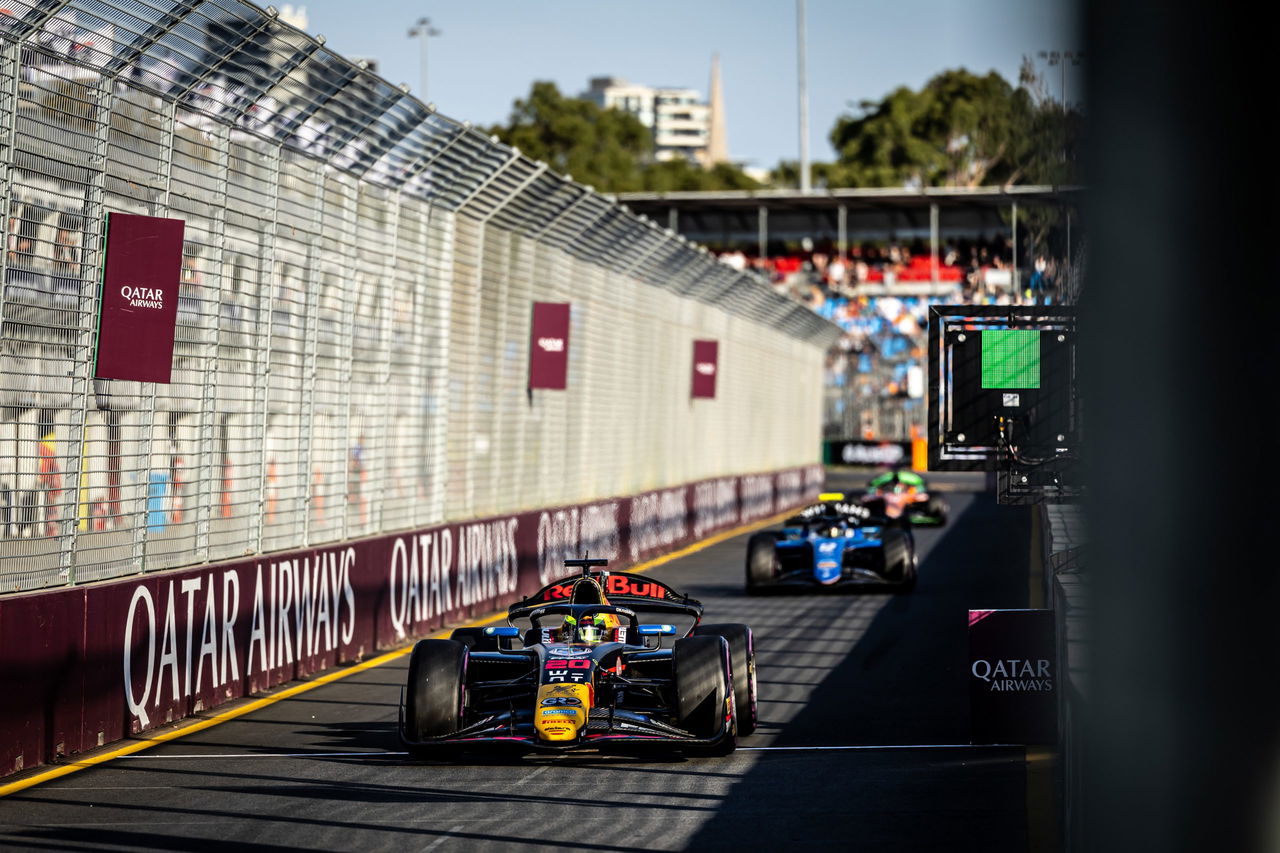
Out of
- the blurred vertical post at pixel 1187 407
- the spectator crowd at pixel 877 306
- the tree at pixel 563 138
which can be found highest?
the tree at pixel 563 138

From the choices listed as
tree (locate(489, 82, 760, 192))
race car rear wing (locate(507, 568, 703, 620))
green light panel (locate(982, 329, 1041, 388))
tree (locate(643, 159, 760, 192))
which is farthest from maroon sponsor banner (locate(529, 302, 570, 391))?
tree (locate(643, 159, 760, 192))

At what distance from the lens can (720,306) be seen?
33406 mm

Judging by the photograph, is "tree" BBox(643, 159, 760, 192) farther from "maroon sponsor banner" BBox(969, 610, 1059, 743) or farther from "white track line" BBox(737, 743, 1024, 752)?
"maroon sponsor banner" BBox(969, 610, 1059, 743)

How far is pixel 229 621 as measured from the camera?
38.2ft

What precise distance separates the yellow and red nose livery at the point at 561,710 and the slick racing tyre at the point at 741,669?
104 cm

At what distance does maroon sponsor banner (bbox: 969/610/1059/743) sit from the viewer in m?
9.12

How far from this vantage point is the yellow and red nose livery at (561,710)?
27.9 feet

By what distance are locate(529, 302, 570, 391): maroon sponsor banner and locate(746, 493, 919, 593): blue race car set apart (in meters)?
3.08

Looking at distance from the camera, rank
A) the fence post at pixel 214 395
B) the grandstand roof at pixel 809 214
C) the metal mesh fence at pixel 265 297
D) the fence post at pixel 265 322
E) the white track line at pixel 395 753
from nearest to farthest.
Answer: the white track line at pixel 395 753, the metal mesh fence at pixel 265 297, the fence post at pixel 214 395, the fence post at pixel 265 322, the grandstand roof at pixel 809 214

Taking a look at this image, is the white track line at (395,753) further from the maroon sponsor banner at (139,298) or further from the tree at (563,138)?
the tree at (563,138)

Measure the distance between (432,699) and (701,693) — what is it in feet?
4.41

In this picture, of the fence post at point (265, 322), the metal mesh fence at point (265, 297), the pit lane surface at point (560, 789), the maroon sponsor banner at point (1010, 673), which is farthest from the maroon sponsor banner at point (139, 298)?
the maroon sponsor banner at point (1010, 673)

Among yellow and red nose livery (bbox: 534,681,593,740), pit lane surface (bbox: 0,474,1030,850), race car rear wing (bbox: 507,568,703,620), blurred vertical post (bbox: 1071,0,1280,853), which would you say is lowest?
pit lane surface (bbox: 0,474,1030,850)

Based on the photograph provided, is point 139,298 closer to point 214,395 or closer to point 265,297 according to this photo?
point 214,395
